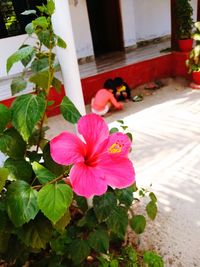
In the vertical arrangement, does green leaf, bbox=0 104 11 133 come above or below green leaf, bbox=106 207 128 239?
above

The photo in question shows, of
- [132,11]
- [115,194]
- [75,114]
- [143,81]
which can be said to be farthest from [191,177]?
[132,11]

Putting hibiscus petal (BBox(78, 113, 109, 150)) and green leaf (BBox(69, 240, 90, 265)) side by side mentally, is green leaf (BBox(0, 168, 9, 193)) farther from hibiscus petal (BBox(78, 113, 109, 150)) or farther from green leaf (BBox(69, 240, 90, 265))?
green leaf (BBox(69, 240, 90, 265))

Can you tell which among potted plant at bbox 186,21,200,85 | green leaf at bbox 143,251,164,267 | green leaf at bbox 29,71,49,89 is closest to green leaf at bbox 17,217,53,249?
green leaf at bbox 29,71,49,89

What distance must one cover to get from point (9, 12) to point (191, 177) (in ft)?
13.3

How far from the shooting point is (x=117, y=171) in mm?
666

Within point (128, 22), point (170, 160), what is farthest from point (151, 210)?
point (128, 22)

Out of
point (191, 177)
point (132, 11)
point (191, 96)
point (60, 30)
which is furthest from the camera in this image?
point (132, 11)

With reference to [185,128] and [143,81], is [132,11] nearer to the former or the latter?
[143,81]

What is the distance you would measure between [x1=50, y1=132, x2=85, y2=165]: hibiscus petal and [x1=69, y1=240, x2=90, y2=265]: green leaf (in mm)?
588

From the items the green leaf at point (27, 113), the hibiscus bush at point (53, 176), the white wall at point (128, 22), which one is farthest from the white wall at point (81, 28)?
the green leaf at point (27, 113)

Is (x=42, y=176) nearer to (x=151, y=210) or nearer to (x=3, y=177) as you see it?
(x=3, y=177)

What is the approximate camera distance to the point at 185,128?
2.98 metres

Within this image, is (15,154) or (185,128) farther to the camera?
(185,128)

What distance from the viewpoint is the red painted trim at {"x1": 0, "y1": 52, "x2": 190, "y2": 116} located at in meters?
4.14
